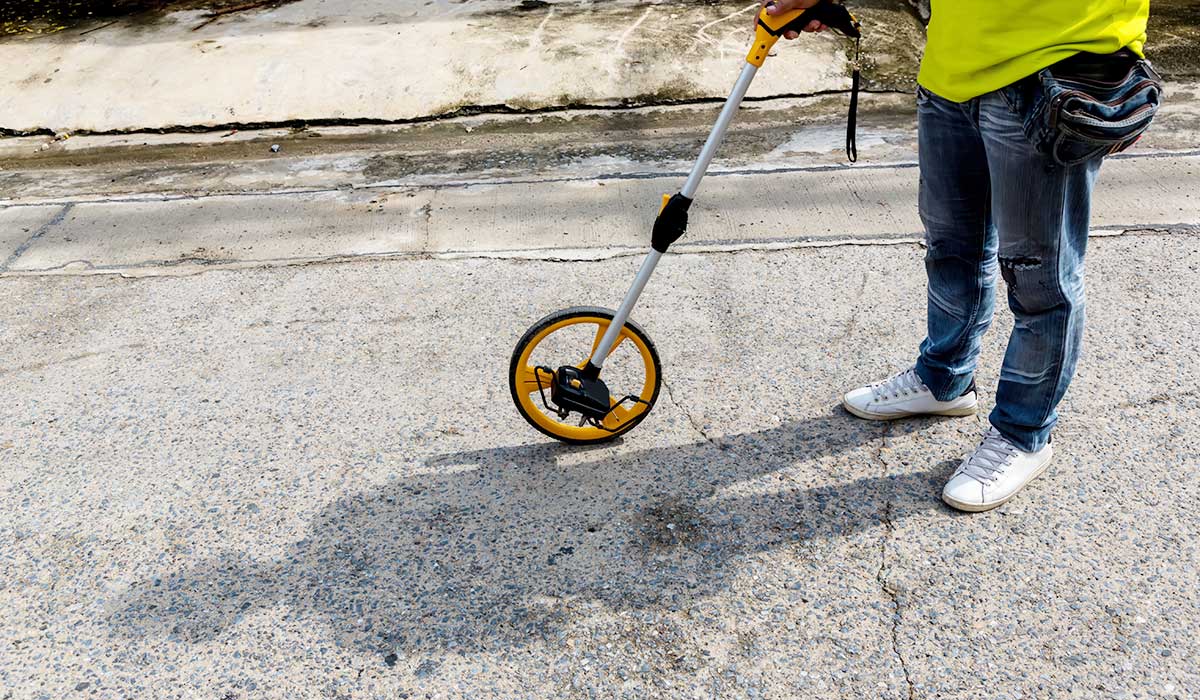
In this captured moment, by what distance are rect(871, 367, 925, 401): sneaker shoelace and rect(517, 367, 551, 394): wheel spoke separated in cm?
97

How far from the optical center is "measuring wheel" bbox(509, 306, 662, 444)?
2711 mm

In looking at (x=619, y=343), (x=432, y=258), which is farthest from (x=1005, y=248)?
(x=432, y=258)

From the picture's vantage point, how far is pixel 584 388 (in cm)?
272

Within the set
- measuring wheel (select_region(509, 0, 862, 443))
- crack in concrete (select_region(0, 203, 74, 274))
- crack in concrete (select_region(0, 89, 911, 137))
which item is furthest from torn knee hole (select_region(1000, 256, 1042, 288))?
crack in concrete (select_region(0, 203, 74, 274))

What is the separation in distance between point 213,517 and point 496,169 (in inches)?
100

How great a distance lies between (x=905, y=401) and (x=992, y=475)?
396mm

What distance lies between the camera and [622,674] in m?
2.19

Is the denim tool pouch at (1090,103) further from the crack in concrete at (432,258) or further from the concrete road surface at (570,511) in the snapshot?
the crack in concrete at (432,258)

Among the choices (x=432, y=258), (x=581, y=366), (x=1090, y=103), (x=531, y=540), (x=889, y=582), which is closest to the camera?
(x=1090, y=103)

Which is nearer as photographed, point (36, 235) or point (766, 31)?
point (766, 31)

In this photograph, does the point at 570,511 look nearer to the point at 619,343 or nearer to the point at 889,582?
the point at 619,343

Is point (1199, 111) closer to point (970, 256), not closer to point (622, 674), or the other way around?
point (970, 256)

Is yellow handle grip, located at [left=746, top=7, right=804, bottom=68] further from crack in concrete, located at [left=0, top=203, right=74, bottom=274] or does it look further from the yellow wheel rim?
crack in concrete, located at [left=0, top=203, right=74, bottom=274]

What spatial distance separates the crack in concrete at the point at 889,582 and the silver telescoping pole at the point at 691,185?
825 mm
